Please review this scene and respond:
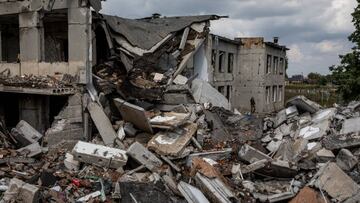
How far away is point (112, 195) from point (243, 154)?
13.0 ft

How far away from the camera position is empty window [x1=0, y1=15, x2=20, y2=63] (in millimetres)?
16000

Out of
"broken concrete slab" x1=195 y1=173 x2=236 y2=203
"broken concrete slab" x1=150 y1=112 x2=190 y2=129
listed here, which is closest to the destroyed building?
"broken concrete slab" x1=150 y1=112 x2=190 y2=129

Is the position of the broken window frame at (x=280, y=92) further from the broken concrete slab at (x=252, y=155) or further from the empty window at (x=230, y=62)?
the broken concrete slab at (x=252, y=155)

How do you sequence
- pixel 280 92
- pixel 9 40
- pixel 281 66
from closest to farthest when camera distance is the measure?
pixel 9 40, pixel 281 66, pixel 280 92

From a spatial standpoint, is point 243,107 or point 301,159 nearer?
point 301,159

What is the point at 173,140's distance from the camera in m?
11.4

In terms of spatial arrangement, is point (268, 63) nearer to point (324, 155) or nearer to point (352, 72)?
point (352, 72)

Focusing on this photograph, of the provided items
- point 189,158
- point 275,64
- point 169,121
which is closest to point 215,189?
point 189,158

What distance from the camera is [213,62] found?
22.3 meters

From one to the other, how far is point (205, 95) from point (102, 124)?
4.84 meters

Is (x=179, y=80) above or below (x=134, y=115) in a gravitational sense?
above

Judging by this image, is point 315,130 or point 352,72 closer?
point 315,130

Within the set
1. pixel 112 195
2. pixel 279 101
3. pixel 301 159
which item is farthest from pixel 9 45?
pixel 279 101

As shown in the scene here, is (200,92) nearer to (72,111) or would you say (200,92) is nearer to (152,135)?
(152,135)
